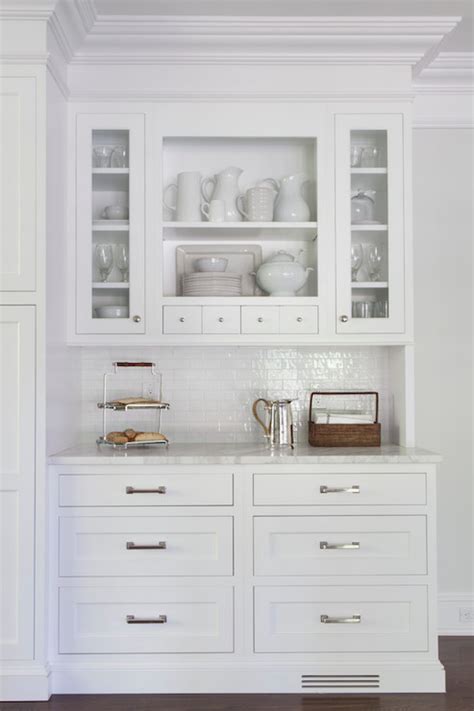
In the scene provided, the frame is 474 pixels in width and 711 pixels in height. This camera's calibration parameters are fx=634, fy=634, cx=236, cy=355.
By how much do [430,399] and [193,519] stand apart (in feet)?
4.52

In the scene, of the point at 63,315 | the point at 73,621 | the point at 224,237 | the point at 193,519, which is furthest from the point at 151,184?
the point at 73,621

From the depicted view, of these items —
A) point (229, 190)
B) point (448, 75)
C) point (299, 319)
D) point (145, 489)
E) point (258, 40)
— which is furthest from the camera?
point (448, 75)

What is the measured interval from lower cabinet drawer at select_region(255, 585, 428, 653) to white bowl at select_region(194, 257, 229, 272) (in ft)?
4.54

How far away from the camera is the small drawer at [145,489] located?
2525 mm

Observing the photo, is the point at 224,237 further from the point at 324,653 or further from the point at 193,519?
the point at 324,653

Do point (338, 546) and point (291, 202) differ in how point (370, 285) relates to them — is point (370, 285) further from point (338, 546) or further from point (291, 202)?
point (338, 546)

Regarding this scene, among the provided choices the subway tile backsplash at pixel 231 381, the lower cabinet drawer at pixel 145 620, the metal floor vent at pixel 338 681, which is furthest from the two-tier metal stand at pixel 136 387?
the metal floor vent at pixel 338 681

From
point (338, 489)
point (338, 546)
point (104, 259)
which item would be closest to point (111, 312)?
point (104, 259)

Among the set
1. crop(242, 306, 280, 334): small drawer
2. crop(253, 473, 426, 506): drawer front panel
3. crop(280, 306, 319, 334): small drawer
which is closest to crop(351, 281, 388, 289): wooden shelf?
crop(280, 306, 319, 334): small drawer

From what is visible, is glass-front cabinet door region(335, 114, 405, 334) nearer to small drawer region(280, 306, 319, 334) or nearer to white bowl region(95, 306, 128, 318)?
small drawer region(280, 306, 319, 334)

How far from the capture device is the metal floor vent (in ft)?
8.20

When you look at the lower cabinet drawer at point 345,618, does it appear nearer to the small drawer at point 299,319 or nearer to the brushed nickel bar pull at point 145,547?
the brushed nickel bar pull at point 145,547

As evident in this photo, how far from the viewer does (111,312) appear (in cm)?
278

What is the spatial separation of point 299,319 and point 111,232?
0.91 m
